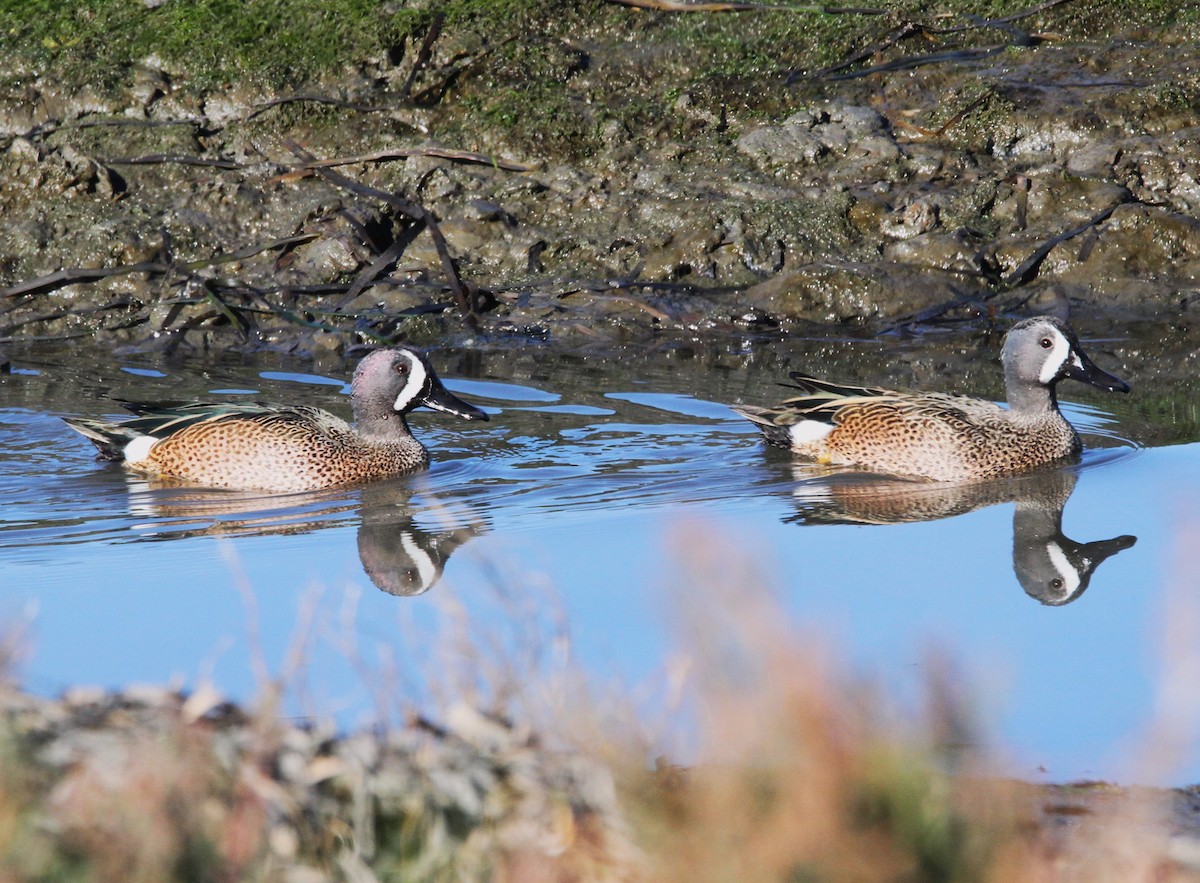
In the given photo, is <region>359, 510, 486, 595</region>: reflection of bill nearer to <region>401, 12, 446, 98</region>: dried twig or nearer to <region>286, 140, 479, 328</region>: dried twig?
<region>286, 140, 479, 328</region>: dried twig

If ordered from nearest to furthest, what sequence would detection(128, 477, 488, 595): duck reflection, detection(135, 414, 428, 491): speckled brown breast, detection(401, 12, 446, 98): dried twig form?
1. detection(128, 477, 488, 595): duck reflection
2. detection(135, 414, 428, 491): speckled brown breast
3. detection(401, 12, 446, 98): dried twig

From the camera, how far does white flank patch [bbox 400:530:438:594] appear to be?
236 inches

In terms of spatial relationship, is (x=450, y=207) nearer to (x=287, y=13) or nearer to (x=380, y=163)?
(x=380, y=163)

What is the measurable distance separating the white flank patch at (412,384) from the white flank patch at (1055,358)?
9.73 feet

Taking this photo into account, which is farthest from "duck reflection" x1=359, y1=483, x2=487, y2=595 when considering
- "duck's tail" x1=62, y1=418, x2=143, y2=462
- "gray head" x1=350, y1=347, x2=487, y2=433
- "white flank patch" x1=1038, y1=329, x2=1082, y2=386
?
"white flank patch" x1=1038, y1=329, x2=1082, y2=386

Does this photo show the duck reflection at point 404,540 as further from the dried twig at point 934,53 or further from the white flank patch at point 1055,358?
the dried twig at point 934,53

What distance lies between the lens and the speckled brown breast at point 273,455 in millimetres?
7770

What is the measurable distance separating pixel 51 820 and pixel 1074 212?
8954mm

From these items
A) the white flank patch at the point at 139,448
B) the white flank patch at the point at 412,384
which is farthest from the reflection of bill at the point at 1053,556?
the white flank patch at the point at 139,448

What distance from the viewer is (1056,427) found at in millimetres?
8047

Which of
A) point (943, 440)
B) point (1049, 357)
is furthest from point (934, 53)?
point (943, 440)

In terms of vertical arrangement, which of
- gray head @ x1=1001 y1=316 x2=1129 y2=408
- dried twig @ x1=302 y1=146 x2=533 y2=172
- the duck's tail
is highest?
dried twig @ x1=302 y1=146 x2=533 y2=172

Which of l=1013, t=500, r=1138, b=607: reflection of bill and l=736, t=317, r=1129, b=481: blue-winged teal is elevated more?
l=736, t=317, r=1129, b=481: blue-winged teal

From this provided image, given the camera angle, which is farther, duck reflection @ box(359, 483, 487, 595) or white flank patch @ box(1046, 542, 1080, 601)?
duck reflection @ box(359, 483, 487, 595)
